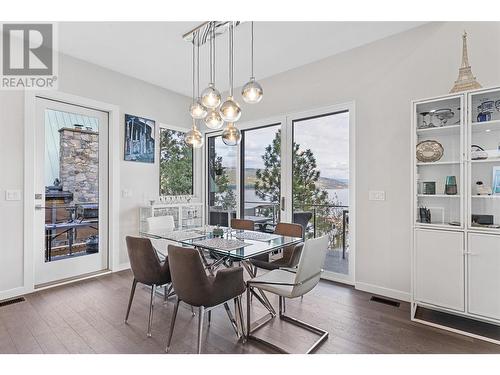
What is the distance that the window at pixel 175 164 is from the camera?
4.65m

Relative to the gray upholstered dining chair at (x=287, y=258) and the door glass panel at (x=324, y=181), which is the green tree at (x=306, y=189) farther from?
the gray upholstered dining chair at (x=287, y=258)

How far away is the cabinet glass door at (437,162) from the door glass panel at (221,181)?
2.84 m

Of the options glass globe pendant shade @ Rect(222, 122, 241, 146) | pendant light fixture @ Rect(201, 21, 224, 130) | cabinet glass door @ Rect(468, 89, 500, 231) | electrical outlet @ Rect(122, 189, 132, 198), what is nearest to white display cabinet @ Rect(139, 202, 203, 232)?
electrical outlet @ Rect(122, 189, 132, 198)

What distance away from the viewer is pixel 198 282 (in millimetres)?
1901

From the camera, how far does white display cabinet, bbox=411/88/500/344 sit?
7.52 ft

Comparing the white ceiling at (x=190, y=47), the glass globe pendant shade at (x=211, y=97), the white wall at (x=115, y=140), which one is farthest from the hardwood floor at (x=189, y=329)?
the white ceiling at (x=190, y=47)

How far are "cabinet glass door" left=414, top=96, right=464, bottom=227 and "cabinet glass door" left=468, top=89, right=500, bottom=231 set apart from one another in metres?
0.12

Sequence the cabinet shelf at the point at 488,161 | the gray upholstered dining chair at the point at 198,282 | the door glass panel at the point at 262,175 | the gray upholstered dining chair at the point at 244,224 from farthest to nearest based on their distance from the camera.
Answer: the door glass panel at the point at 262,175, the gray upholstered dining chair at the point at 244,224, the cabinet shelf at the point at 488,161, the gray upholstered dining chair at the point at 198,282

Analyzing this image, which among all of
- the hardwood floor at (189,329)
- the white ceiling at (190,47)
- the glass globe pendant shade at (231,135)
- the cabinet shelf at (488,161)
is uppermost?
the white ceiling at (190,47)

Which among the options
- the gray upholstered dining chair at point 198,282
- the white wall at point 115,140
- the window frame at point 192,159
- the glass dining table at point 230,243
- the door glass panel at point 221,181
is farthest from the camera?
the door glass panel at point 221,181

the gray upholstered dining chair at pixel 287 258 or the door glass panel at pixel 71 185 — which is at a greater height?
the door glass panel at pixel 71 185

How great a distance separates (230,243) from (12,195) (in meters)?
2.58
